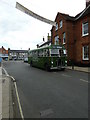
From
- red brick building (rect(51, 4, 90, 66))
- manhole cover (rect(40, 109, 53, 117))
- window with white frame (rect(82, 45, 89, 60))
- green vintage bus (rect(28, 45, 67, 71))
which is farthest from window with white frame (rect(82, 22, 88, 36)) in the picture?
manhole cover (rect(40, 109, 53, 117))

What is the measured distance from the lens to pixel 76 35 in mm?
22328

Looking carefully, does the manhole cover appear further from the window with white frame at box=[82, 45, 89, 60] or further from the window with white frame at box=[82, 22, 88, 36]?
the window with white frame at box=[82, 22, 88, 36]

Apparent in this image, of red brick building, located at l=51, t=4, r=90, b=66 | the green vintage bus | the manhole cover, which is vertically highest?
red brick building, located at l=51, t=4, r=90, b=66

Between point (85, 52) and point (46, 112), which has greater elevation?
point (85, 52)

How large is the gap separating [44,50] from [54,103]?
11634 millimetres

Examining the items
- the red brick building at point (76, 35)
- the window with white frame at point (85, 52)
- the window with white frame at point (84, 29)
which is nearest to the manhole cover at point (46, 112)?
the red brick building at point (76, 35)

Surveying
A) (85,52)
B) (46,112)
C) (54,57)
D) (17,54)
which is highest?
(17,54)

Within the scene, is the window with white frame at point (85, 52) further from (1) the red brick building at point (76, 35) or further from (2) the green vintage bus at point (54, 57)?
(2) the green vintage bus at point (54, 57)

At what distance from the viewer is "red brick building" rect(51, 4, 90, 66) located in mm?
19578

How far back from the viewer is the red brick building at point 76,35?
19.6 meters

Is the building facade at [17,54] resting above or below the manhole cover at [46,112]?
above

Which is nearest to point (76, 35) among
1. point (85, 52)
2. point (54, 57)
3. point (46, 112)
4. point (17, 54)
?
point (85, 52)

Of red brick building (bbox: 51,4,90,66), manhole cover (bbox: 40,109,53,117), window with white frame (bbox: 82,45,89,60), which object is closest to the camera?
manhole cover (bbox: 40,109,53,117)

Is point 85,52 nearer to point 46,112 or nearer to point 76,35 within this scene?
point 76,35
